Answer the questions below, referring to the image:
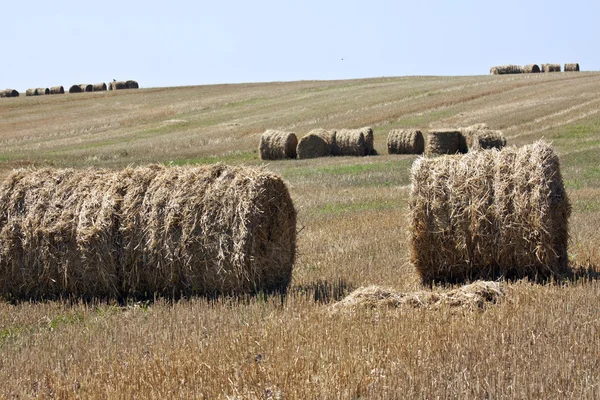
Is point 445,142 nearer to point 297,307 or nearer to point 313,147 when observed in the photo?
point 313,147

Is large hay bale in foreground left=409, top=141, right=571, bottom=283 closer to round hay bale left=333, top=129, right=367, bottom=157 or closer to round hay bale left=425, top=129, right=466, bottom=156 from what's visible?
round hay bale left=425, top=129, right=466, bottom=156

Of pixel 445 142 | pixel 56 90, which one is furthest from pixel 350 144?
pixel 56 90

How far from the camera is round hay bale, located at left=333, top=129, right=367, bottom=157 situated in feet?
96.3

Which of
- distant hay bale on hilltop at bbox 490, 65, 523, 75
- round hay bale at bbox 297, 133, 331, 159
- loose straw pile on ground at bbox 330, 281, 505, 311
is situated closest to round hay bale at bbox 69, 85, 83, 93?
distant hay bale on hilltop at bbox 490, 65, 523, 75

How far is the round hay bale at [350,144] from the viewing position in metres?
29.3

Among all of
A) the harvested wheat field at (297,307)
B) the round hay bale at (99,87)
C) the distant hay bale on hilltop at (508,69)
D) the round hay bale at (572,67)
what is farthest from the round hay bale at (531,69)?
the harvested wheat field at (297,307)

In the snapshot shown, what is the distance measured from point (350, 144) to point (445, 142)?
4.07m

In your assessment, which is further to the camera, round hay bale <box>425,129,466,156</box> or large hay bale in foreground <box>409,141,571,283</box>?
round hay bale <box>425,129,466,156</box>

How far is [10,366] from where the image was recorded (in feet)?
20.1

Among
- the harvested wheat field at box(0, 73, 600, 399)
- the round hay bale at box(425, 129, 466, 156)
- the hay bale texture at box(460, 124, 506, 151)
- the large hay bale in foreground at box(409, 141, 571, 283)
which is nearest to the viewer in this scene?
the harvested wheat field at box(0, 73, 600, 399)

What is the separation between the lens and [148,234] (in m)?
8.70

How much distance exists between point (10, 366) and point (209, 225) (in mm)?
2880

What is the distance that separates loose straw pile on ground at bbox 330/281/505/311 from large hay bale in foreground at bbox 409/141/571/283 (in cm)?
105

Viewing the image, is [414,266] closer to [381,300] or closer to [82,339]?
[381,300]
